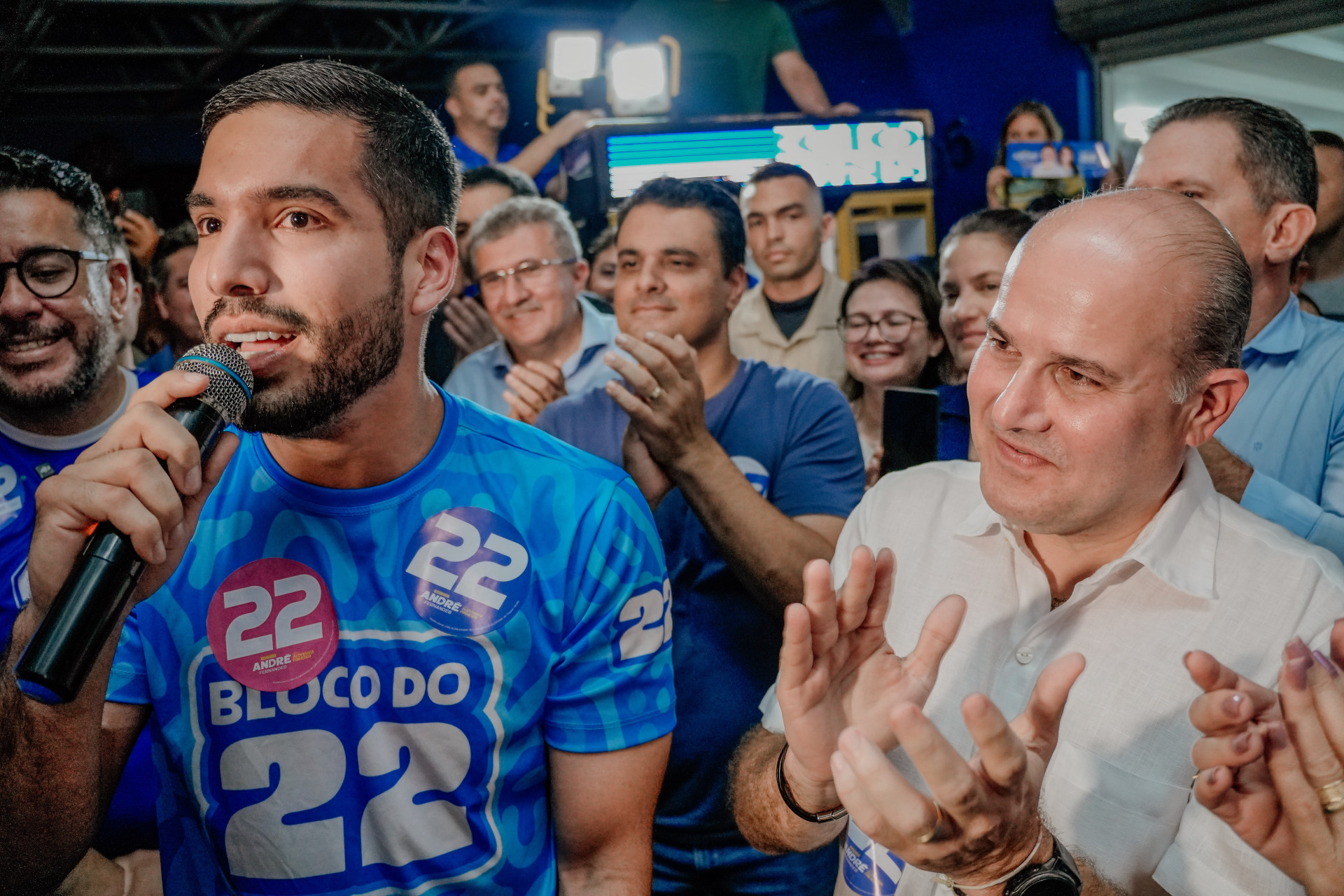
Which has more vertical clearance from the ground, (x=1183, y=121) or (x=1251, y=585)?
(x=1183, y=121)

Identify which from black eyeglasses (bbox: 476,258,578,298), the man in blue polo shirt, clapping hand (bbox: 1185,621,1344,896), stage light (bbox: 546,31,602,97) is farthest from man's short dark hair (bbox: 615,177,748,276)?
stage light (bbox: 546,31,602,97)

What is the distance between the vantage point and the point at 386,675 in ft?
4.34

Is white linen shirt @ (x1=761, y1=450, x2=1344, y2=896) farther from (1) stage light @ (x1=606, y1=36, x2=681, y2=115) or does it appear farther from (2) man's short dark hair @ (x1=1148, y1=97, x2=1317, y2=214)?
(1) stage light @ (x1=606, y1=36, x2=681, y2=115)

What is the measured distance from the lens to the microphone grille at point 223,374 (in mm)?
1115

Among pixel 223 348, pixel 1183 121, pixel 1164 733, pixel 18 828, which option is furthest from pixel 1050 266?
pixel 18 828

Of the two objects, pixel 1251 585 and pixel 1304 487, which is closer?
pixel 1251 585

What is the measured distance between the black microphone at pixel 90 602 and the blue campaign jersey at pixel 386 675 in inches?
10.0

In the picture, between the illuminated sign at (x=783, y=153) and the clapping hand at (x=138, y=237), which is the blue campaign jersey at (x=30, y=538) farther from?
the illuminated sign at (x=783, y=153)

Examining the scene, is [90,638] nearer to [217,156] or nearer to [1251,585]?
[217,156]

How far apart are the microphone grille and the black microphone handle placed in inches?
5.0

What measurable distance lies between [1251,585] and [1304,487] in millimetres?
718

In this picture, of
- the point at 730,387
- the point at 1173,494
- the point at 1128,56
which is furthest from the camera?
the point at 1128,56

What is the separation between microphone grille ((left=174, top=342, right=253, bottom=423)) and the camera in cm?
112

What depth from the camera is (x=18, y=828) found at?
118cm
